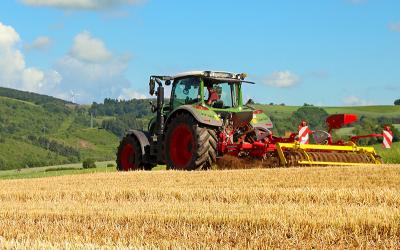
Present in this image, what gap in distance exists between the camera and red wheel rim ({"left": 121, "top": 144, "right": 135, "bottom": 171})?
1567 centimetres

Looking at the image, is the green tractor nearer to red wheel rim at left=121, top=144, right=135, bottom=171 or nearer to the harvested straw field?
red wheel rim at left=121, top=144, right=135, bottom=171

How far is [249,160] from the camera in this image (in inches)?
536

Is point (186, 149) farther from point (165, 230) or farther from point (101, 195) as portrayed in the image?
point (165, 230)

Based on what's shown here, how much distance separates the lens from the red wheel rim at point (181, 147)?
13.9 metres

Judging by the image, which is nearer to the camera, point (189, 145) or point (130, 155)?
point (189, 145)

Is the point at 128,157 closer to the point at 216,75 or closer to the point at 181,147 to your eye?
the point at 181,147

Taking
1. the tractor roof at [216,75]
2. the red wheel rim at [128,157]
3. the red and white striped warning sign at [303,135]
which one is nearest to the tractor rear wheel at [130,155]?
the red wheel rim at [128,157]

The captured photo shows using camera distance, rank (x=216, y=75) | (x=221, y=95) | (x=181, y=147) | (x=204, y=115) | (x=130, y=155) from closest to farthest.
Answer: (x=204, y=115), (x=181, y=147), (x=216, y=75), (x=221, y=95), (x=130, y=155)

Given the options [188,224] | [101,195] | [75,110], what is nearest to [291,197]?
[188,224]

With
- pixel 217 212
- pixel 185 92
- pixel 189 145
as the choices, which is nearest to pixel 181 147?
pixel 189 145

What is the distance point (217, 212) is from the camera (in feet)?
22.6

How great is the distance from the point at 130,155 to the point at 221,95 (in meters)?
2.86

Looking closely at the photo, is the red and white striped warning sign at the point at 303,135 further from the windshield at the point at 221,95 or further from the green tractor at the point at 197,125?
the windshield at the point at 221,95

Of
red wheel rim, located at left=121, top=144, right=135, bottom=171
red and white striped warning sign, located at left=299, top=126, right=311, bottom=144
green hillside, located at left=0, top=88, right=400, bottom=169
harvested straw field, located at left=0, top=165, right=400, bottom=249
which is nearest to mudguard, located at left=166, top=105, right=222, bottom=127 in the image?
harvested straw field, located at left=0, top=165, right=400, bottom=249
